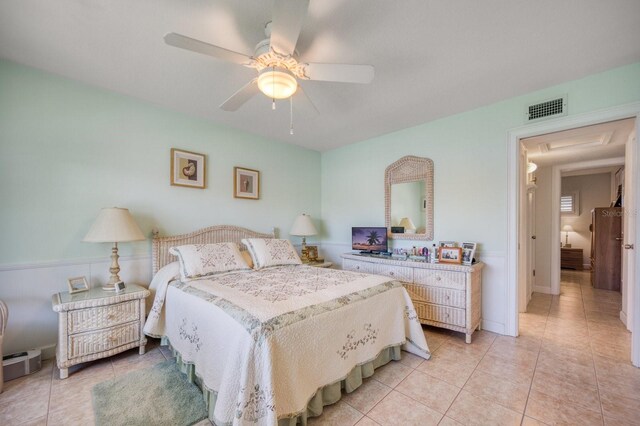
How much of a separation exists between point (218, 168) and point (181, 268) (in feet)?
4.77

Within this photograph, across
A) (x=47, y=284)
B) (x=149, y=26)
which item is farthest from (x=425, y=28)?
(x=47, y=284)

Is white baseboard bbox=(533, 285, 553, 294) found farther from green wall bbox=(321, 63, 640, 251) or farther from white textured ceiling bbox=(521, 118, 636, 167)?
green wall bbox=(321, 63, 640, 251)

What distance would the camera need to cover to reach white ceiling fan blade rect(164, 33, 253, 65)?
140 cm

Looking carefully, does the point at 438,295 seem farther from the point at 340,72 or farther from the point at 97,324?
the point at 97,324

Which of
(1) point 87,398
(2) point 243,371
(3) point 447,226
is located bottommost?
(1) point 87,398

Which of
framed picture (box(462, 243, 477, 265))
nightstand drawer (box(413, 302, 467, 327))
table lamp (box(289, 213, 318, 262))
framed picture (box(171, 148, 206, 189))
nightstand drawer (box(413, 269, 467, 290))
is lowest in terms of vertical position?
nightstand drawer (box(413, 302, 467, 327))

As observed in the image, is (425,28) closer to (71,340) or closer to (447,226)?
(447,226)

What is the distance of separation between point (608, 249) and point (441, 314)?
4.36 metres

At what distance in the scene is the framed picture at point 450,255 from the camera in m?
2.95

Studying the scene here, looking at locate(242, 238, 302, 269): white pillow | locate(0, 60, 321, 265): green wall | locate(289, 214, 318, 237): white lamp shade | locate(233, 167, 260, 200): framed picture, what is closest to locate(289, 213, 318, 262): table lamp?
locate(289, 214, 318, 237): white lamp shade

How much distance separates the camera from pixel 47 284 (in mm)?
2385

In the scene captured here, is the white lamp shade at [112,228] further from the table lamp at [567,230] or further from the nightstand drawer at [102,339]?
the table lamp at [567,230]

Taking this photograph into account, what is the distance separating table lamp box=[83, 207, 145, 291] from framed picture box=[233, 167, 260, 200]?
138 centimetres

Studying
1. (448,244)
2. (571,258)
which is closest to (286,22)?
(448,244)
